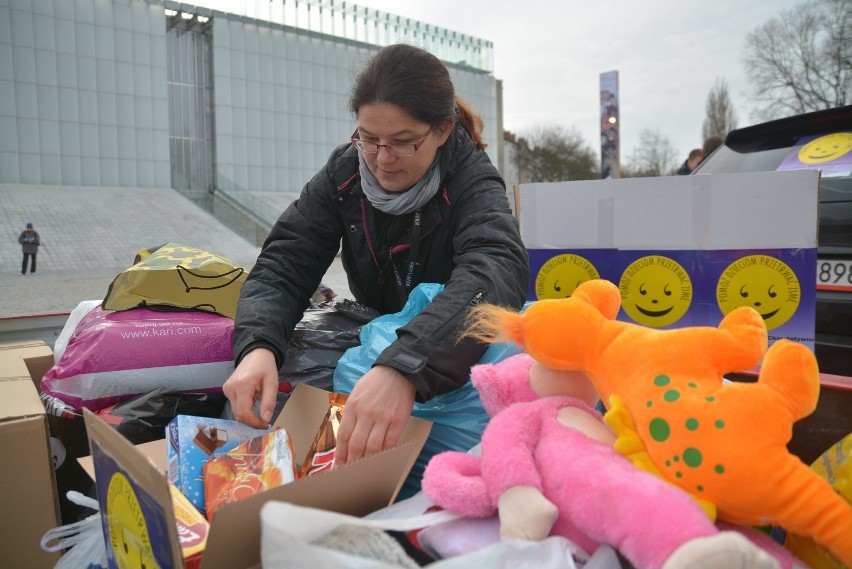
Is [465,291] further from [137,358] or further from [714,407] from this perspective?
[137,358]

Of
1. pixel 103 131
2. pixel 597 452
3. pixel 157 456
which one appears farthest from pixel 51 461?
pixel 103 131

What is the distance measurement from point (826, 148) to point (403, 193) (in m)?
1.99

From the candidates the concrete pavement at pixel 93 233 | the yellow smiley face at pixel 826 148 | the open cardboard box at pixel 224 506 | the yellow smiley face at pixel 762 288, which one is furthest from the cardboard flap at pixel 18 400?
the concrete pavement at pixel 93 233

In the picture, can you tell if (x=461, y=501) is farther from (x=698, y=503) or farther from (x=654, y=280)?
(x=654, y=280)

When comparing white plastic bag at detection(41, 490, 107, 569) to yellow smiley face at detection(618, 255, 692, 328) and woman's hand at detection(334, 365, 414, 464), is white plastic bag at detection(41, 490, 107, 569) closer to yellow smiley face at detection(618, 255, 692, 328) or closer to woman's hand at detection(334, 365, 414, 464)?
woman's hand at detection(334, 365, 414, 464)

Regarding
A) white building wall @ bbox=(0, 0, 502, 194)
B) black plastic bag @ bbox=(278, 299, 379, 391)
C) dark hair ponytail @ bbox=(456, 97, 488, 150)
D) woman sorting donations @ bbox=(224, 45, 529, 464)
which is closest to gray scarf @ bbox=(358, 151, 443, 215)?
woman sorting donations @ bbox=(224, 45, 529, 464)

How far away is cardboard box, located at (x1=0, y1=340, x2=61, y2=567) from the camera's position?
1510 millimetres

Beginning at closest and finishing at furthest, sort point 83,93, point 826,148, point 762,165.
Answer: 1. point 826,148
2. point 762,165
3. point 83,93

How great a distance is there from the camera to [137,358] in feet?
6.23

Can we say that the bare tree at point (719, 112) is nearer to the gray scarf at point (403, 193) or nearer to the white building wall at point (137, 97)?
the white building wall at point (137, 97)

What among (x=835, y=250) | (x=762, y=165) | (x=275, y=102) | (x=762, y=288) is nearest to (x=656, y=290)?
(x=762, y=288)

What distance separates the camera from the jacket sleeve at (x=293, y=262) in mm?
1767

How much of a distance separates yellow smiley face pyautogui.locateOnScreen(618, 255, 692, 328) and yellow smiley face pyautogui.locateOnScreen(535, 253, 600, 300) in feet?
0.46

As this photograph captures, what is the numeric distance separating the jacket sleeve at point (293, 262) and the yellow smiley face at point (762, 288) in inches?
53.0
